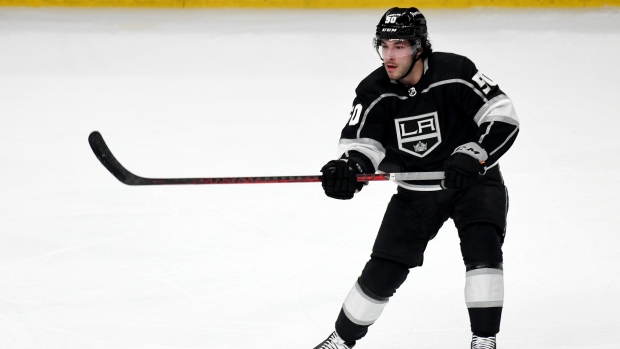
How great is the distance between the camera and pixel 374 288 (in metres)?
2.86

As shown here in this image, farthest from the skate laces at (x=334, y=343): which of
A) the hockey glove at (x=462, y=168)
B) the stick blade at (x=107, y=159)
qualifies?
the stick blade at (x=107, y=159)

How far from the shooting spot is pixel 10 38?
6.00m

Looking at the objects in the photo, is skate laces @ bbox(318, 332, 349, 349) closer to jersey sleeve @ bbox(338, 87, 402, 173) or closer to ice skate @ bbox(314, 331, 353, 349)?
ice skate @ bbox(314, 331, 353, 349)

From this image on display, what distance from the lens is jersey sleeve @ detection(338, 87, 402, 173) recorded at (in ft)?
9.40

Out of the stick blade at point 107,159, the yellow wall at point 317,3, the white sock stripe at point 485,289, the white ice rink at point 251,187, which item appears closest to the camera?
the white sock stripe at point 485,289

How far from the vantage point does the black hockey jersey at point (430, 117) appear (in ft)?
9.17

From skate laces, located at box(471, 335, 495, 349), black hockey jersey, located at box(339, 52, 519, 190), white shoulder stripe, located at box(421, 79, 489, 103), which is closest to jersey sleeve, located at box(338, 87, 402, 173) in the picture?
black hockey jersey, located at box(339, 52, 519, 190)

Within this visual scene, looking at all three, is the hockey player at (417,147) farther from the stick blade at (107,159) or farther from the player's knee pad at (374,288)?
the stick blade at (107,159)

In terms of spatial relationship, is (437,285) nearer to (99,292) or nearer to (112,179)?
(99,292)

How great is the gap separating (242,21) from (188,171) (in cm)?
216

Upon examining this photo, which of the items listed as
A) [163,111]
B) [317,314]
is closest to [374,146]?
[317,314]

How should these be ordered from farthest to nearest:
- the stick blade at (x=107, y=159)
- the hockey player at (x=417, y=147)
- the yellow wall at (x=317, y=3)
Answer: the yellow wall at (x=317, y=3), the stick blade at (x=107, y=159), the hockey player at (x=417, y=147)

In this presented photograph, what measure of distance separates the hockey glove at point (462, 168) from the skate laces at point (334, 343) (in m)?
0.60

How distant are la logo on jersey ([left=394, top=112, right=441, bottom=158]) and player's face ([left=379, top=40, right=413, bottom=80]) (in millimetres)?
138
